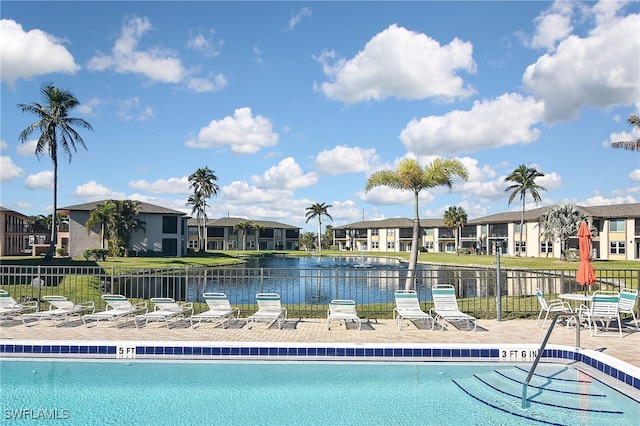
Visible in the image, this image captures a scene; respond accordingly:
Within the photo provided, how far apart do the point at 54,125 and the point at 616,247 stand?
200ft

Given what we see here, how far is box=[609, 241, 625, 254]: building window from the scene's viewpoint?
57.1m

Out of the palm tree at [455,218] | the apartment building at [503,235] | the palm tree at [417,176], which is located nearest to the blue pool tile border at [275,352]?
the palm tree at [417,176]

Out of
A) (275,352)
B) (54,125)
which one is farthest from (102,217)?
(275,352)

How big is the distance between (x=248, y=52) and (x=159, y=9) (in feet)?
11.2

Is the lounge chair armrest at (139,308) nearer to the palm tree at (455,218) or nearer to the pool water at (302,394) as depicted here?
the pool water at (302,394)

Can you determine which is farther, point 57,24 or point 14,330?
point 57,24

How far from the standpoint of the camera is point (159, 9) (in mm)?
16812

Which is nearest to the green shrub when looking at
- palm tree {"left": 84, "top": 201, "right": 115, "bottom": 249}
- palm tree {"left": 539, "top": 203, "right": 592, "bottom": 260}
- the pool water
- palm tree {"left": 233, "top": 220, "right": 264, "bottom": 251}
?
→ palm tree {"left": 84, "top": 201, "right": 115, "bottom": 249}

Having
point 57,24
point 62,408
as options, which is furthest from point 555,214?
point 62,408

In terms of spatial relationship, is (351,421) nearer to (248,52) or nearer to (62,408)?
(62,408)

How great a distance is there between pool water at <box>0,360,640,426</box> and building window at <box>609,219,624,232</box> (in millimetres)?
58029

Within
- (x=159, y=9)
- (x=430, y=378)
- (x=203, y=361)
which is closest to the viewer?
(x=430, y=378)

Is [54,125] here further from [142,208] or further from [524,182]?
[524,182]

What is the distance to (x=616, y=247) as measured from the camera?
57594mm
